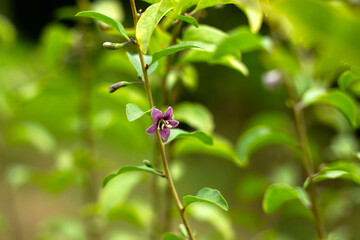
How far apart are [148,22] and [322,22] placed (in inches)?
12.1

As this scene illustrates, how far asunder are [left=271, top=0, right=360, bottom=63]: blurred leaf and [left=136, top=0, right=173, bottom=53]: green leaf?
0.90ft

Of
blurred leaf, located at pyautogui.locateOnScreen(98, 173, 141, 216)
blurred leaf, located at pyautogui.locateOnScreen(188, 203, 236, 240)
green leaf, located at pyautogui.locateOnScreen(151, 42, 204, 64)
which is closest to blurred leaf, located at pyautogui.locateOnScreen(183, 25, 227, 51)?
green leaf, located at pyautogui.locateOnScreen(151, 42, 204, 64)

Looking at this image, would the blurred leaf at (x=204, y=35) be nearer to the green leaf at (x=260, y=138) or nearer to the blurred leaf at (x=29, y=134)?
the green leaf at (x=260, y=138)

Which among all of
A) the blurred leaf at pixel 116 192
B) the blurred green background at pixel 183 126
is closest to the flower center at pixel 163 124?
the blurred green background at pixel 183 126

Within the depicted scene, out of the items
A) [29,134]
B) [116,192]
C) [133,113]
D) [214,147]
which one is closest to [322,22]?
[133,113]

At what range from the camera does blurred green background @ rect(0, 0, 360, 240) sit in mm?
877

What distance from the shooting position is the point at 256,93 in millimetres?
2885

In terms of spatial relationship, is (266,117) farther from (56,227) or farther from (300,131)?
(56,227)

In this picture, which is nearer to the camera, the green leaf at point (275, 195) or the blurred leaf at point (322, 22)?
the blurred leaf at point (322, 22)

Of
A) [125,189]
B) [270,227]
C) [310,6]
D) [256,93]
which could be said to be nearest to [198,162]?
[256,93]

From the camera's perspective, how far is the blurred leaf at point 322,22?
27cm

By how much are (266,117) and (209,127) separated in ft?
1.48

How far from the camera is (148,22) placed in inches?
21.2

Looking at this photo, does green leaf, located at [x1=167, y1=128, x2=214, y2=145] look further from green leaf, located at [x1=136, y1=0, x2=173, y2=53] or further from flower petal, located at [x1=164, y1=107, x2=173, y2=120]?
green leaf, located at [x1=136, y1=0, x2=173, y2=53]
